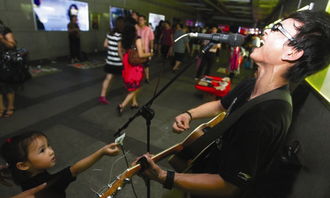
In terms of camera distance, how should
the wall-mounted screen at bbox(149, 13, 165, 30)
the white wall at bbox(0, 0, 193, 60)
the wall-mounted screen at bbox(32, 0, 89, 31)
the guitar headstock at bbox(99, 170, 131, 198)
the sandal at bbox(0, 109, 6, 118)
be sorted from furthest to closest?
the wall-mounted screen at bbox(149, 13, 165, 30)
the wall-mounted screen at bbox(32, 0, 89, 31)
the white wall at bbox(0, 0, 193, 60)
the sandal at bbox(0, 109, 6, 118)
the guitar headstock at bbox(99, 170, 131, 198)

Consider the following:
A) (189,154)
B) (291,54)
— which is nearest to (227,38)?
(291,54)

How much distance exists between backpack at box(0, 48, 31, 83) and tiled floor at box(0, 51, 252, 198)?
0.61 meters

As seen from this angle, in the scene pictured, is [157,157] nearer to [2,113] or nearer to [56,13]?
[2,113]

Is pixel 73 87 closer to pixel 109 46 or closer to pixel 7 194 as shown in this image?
pixel 109 46

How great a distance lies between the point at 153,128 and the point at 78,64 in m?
4.68

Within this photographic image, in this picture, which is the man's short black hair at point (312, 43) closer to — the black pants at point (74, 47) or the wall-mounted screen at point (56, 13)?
the wall-mounted screen at point (56, 13)

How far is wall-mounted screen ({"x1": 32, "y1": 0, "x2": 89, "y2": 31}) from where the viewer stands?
605 cm

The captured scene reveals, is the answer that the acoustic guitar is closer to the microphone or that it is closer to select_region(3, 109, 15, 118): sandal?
the microphone

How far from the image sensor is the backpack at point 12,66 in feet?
10.0

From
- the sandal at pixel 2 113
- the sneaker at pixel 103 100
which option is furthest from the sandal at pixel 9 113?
the sneaker at pixel 103 100

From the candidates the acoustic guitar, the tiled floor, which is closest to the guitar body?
the acoustic guitar

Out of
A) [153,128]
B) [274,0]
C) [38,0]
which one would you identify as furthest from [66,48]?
[274,0]

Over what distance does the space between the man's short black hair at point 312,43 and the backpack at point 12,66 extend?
3.70 meters

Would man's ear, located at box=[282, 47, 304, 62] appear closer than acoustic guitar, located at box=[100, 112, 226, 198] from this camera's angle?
Yes
